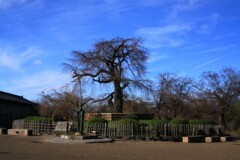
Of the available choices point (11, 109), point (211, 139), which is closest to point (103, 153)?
point (211, 139)

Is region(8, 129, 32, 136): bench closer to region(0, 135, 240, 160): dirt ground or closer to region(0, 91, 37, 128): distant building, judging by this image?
region(0, 135, 240, 160): dirt ground

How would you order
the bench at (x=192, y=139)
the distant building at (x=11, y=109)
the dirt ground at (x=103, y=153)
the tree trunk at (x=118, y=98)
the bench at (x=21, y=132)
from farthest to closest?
the distant building at (x=11, y=109) < the tree trunk at (x=118, y=98) < the bench at (x=21, y=132) < the bench at (x=192, y=139) < the dirt ground at (x=103, y=153)

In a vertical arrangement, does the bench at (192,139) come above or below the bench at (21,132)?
below

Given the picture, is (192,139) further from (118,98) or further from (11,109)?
(11,109)

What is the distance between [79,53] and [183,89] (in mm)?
21216

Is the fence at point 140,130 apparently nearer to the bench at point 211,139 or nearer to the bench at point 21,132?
the bench at point 211,139

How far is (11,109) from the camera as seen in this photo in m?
52.5

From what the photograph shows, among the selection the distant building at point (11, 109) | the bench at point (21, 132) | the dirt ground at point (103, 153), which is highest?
the distant building at point (11, 109)

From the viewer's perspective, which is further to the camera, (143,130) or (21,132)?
(21,132)

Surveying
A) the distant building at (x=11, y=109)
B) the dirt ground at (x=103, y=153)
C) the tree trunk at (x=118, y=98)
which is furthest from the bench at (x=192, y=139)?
the distant building at (x=11, y=109)

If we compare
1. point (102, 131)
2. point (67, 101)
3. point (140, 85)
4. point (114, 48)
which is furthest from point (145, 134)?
point (67, 101)

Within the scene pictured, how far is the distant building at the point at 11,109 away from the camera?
50375 millimetres

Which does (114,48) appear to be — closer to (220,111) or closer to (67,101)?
(67,101)

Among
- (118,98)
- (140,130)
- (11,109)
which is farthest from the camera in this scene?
(11,109)
